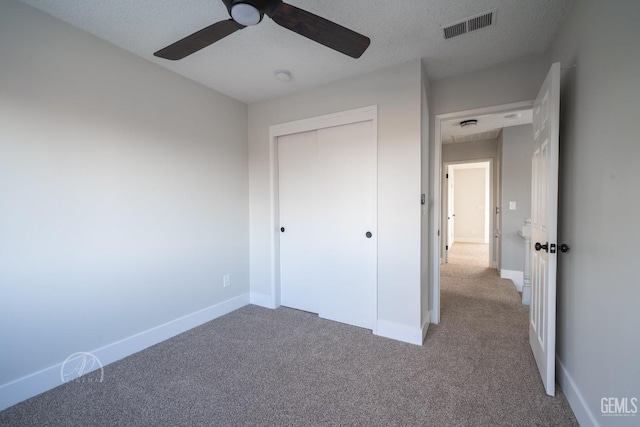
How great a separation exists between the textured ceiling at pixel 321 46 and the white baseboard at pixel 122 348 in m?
2.44

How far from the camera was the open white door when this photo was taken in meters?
1.64

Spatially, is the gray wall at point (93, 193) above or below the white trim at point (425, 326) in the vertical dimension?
above

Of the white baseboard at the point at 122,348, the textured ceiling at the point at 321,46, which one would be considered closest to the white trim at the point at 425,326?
the white baseboard at the point at 122,348

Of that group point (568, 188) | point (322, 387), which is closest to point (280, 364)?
point (322, 387)

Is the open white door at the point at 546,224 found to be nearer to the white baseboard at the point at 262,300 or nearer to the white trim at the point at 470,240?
the white baseboard at the point at 262,300

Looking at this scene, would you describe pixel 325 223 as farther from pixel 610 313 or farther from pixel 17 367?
pixel 17 367

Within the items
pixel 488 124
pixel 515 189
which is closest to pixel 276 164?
pixel 488 124

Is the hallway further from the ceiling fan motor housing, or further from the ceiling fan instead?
the ceiling fan motor housing

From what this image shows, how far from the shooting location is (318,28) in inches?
54.1

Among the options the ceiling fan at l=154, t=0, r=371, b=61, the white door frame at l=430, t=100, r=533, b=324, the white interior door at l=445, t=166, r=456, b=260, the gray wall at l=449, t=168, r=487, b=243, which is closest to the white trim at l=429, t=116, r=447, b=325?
the white door frame at l=430, t=100, r=533, b=324

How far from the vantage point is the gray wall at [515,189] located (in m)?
4.30

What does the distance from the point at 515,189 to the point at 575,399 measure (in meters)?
3.67

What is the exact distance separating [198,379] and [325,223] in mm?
1747

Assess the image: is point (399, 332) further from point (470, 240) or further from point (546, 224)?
point (470, 240)
